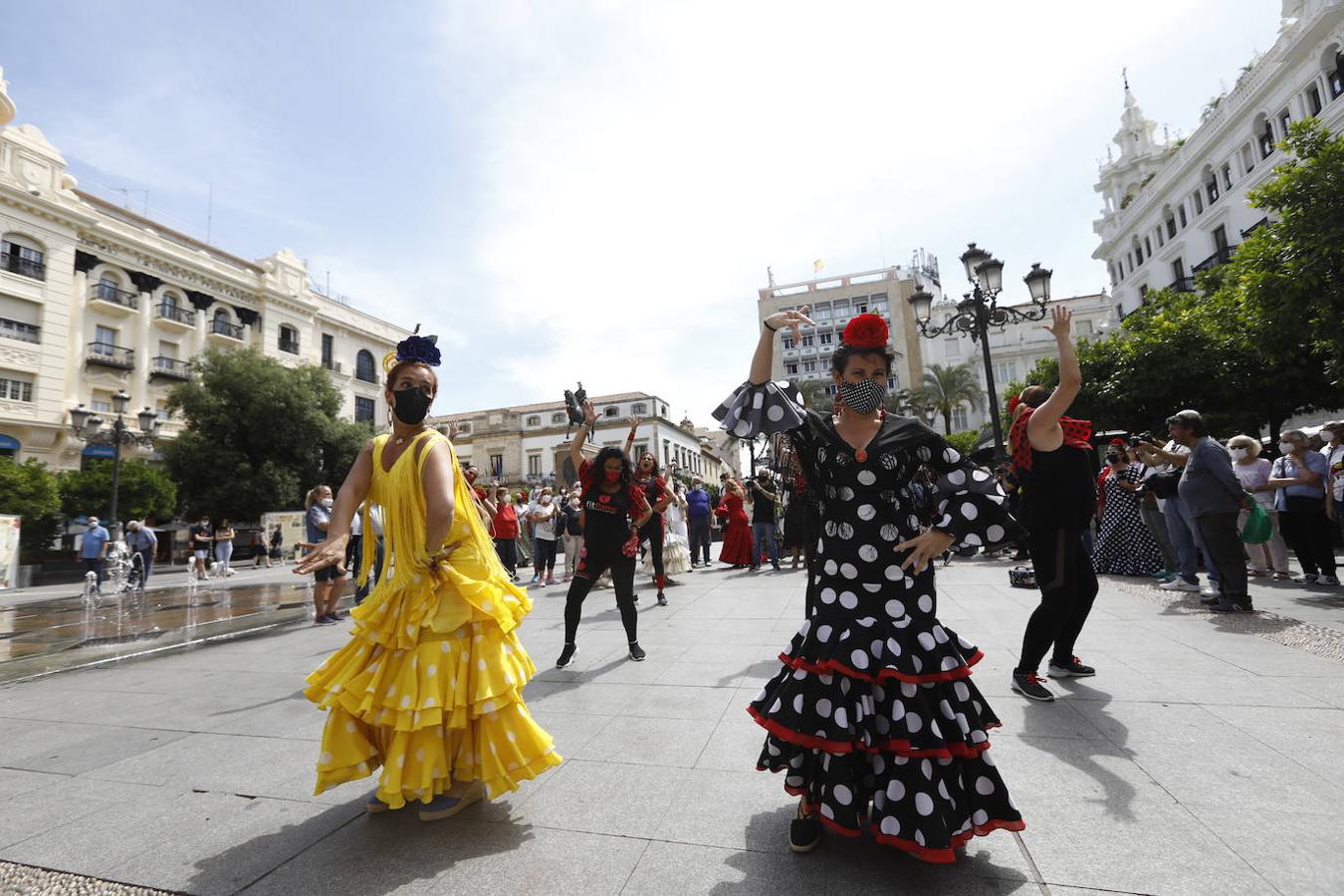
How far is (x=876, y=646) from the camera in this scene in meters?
2.15

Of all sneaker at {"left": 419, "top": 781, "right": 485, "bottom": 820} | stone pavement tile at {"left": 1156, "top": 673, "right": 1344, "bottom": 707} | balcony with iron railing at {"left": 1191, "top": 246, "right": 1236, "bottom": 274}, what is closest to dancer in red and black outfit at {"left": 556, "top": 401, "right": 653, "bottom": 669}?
sneaker at {"left": 419, "top": 781, "right": 485, "bottom": 820}

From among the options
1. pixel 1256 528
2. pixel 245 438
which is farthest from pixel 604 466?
pixel 245 438

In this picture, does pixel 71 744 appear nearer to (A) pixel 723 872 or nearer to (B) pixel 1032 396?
(A) pixel 723 872

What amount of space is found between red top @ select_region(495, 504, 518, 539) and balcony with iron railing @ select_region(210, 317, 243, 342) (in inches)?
1278

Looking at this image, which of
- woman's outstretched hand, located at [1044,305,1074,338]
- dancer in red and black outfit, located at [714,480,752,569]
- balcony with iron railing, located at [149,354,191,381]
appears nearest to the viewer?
woman's outstretched hand, located at [1044,305,1074,338]

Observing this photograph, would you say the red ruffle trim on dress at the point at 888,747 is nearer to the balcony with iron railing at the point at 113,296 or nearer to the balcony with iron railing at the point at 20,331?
the balcony with iron railing at the point at 20,331

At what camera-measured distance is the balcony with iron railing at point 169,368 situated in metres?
31.5

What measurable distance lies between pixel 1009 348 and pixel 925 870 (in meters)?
65.3

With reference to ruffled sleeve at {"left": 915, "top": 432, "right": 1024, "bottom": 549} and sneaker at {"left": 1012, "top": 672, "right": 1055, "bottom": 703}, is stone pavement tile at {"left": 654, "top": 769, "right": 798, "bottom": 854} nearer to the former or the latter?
ruffled sleeve at {"left": 915, "top": 432, "right": 1024, "bottom": 549}

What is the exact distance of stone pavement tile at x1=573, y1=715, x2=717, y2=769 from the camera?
9.82 feet

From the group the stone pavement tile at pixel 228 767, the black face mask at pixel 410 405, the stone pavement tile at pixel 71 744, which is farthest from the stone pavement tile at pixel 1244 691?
the stone pavement tile at pixel 71 744

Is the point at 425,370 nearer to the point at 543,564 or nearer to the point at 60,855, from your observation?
the point at 60,855

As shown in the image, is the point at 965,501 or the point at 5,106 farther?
the point at 5,106

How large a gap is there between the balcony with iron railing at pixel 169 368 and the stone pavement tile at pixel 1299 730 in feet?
128
